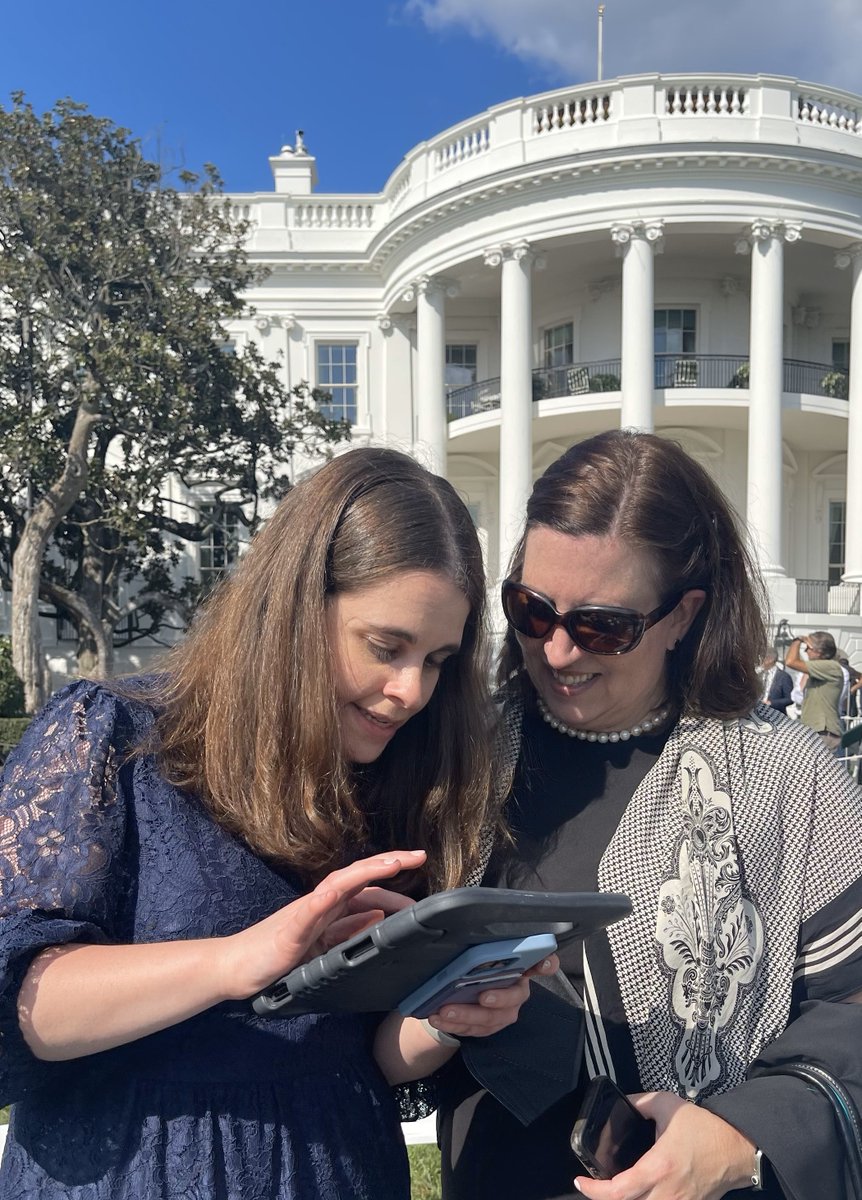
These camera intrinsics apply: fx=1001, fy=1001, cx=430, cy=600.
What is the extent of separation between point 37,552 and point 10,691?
3.31 meters

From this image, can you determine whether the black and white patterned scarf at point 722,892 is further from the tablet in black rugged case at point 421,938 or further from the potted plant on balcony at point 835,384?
the potted plant on balcony at point 835,384

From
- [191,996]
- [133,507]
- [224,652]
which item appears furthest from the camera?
[133,507]

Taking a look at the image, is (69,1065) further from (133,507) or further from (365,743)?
(133,507)

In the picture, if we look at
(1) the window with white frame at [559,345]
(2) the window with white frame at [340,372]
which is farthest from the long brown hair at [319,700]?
(2) the window with white frame at [340,372]

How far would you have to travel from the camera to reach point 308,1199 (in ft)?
5.00

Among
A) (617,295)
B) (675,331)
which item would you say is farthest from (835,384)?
(617,295)

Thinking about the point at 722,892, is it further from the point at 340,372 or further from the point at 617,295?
the point at 340,372

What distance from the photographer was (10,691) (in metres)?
15.5

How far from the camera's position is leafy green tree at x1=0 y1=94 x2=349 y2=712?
16594mm

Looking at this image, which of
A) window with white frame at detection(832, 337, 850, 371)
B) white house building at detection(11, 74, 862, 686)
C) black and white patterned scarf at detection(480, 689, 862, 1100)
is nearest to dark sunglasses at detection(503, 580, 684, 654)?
black and white patterned scarf at detection(480, 689, 862, 1100)

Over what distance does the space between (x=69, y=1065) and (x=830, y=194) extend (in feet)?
79.3

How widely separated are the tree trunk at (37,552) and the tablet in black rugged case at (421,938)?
16.8m

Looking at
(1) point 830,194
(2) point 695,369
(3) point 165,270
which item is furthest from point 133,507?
(1) point 830,194

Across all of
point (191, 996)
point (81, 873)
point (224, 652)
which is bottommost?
point (191, 996)
